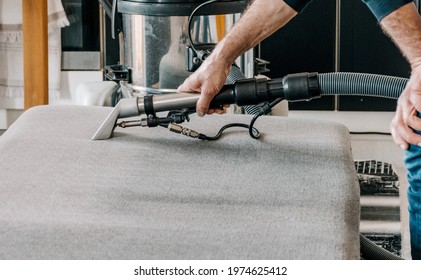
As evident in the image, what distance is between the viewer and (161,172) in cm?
117

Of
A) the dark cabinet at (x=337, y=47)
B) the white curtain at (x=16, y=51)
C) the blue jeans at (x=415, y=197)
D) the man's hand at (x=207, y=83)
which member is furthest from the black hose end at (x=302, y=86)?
the white curtain at (x=16, y=51)

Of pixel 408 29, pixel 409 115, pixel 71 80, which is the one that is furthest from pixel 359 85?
pixel 71 80

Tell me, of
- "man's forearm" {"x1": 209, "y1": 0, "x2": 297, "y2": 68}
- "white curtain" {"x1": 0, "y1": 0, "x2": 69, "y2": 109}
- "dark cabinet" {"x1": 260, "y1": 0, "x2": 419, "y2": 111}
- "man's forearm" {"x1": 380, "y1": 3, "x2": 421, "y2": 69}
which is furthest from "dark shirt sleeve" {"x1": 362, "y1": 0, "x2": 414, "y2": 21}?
"white curtain" {"x1": 0, "y1": 0, "x2": 69, "y2": 109}

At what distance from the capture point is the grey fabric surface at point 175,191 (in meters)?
0.92

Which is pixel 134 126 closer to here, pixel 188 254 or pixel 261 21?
pixel 261 21

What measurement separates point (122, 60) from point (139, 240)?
121 cm

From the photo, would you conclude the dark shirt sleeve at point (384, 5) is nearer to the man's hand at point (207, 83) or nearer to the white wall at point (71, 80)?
the man's hand at point (207, 83)

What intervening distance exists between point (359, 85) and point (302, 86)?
0.10 meters

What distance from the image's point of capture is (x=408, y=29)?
55.9 inches

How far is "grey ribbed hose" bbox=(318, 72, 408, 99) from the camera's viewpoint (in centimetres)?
126

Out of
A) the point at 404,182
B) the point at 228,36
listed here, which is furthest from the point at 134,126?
the point at 404,182

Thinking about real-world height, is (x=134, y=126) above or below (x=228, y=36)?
below

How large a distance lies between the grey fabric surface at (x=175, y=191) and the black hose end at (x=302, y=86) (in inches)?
3.6

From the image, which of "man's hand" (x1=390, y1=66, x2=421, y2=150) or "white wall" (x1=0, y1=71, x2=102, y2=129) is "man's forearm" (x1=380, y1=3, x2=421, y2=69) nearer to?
"man's hand" (x1=390, y1=66, x2=421, y2=150)
